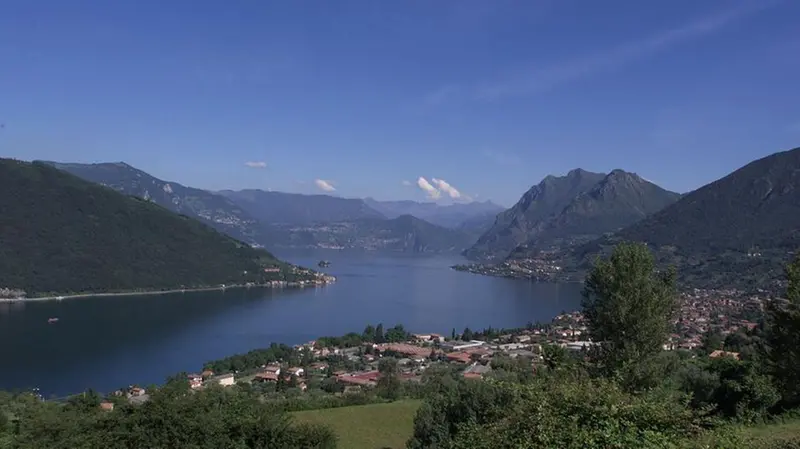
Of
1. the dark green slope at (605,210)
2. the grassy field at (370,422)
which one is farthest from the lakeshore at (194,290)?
the dark green slope at (605,210)

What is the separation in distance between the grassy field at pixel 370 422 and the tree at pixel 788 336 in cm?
675

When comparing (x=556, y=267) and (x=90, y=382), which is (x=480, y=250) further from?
(x=90, y=382)

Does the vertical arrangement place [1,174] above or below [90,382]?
above

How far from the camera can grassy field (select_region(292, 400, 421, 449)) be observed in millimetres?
12227

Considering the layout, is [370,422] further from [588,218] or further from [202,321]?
[588,218]

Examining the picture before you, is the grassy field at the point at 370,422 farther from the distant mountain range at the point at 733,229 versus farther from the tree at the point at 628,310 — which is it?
the distant mountain range at the point at 733,229

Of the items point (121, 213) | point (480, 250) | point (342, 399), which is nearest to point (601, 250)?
point (480, 250)

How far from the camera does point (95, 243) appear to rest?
77.5 m

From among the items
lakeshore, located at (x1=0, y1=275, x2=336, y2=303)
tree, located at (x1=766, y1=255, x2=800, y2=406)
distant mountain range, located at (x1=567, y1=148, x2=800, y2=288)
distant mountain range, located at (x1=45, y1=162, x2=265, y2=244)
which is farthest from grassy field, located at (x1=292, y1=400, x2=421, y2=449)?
distant mountain range, located at (x1=45, y1=162, x2=265, y2=244)

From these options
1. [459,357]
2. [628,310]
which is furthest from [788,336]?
[459,357]

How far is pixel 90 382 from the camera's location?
3198 centimetres

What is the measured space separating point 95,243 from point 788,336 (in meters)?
82.3

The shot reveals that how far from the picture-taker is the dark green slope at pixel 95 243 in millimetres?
68500

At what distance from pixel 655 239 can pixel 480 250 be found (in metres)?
72.9
